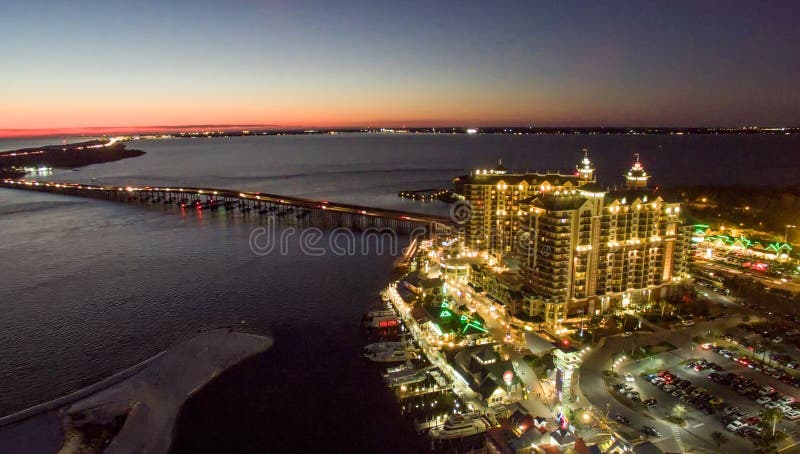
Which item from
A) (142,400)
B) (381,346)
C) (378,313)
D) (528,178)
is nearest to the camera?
(142,400)

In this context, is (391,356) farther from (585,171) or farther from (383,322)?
(585,171)

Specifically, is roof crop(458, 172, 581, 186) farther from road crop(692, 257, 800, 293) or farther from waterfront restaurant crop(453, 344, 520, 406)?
waterfront restaurant crop(453, 344, 520, 406)

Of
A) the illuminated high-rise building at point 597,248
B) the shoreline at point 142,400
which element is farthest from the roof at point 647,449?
the shoreline at point 142,400

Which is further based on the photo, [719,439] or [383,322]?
[383,322]

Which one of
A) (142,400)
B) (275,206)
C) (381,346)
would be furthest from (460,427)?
(275,206)

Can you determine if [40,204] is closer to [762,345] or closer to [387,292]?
[387,292]

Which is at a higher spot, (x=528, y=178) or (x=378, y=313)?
(x=528, y=178)
